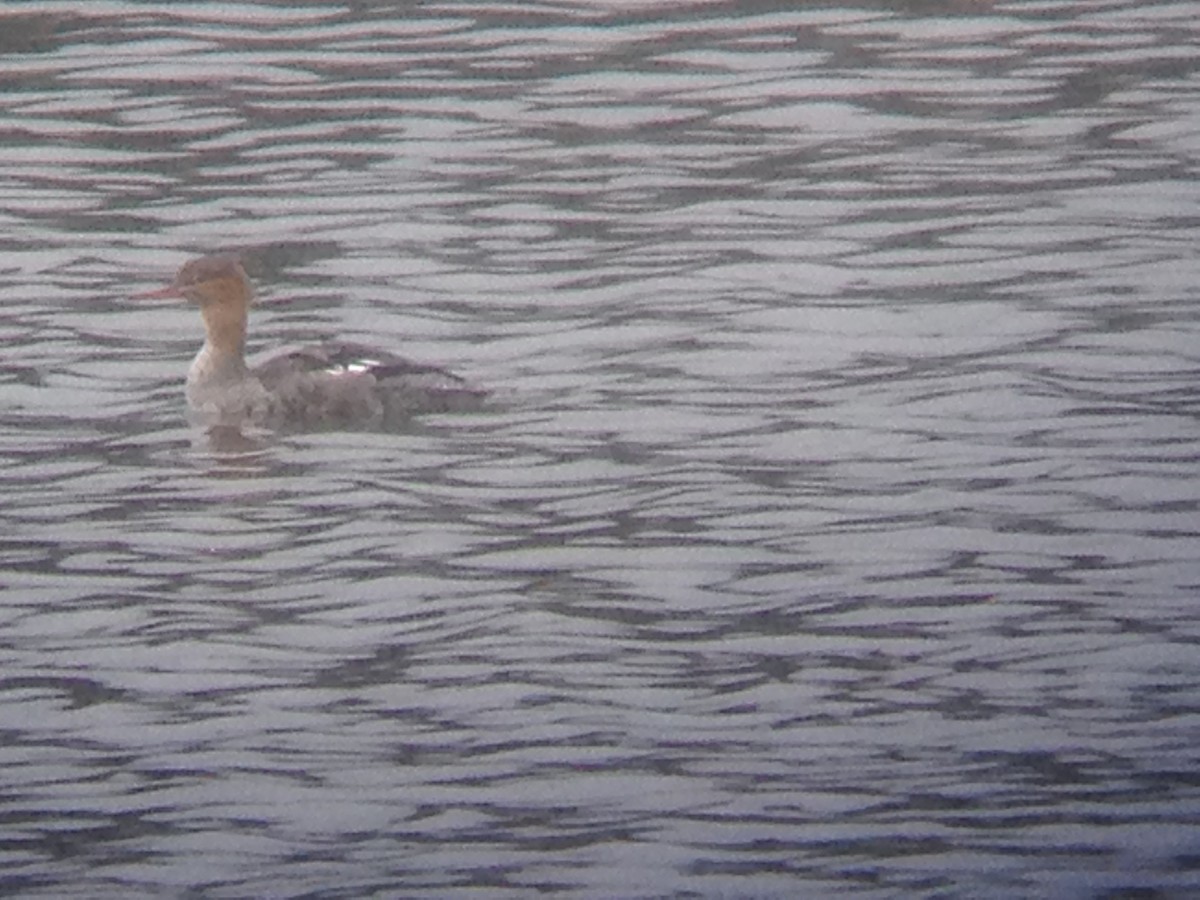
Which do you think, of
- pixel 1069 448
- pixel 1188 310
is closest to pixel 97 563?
pixel 1069 448

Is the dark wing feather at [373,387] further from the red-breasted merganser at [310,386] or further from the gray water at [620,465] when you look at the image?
the gray water at [620,465]

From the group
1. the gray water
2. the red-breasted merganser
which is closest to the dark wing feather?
the red-breasted merganser

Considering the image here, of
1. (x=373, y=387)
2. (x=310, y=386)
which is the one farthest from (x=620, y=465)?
(x=310, y=386)

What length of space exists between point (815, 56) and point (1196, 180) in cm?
326

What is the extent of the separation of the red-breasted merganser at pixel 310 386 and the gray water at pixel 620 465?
0.41ft

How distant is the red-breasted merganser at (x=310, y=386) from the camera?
11.9 m

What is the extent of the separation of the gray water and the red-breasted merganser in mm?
125

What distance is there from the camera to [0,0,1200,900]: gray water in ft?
26.0

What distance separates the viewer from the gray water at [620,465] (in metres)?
7.93

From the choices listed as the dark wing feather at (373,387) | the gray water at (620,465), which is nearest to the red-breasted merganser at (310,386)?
the dark wing feather at (373,387)

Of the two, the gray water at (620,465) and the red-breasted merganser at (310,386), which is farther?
the red-breasted merganser at (310,386)

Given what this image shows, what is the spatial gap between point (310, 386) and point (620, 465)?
146 cm

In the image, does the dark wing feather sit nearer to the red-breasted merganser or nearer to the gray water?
the red-breasted merganser

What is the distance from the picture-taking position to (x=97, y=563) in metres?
10.1
